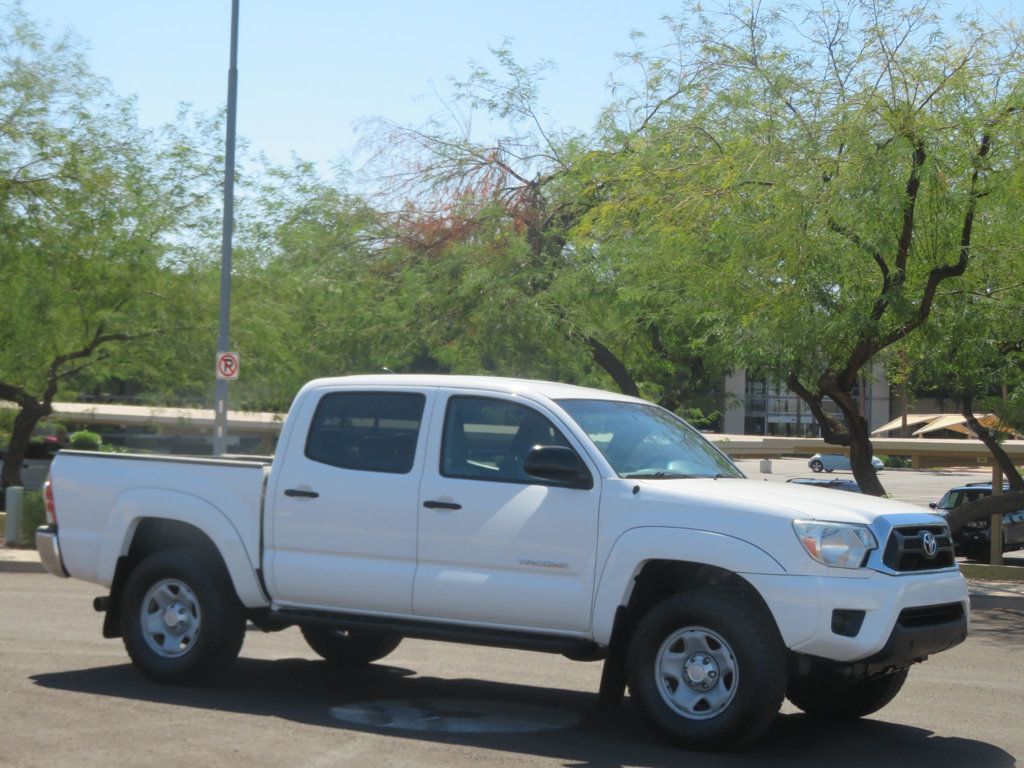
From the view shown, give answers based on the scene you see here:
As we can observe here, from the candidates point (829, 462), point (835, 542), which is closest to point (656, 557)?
point (835, 542)

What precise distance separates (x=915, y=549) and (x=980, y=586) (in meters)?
9.95

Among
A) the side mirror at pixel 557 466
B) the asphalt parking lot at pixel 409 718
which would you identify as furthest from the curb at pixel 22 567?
the side mirror at pixel 557 466

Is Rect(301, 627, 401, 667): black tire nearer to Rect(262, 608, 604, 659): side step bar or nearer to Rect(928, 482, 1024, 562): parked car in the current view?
Rect(262, 608, 604, 659): side step bar

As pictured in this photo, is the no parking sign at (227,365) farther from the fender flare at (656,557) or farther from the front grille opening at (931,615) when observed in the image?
the front grille opening at (931,615)

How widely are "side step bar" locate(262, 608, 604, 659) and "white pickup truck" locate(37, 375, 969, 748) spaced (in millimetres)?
12

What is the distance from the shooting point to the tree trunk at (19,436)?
22.2 m

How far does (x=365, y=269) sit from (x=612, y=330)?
5809 mm

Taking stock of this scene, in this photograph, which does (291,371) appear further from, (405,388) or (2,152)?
(405,388)

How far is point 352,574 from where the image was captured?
774cm

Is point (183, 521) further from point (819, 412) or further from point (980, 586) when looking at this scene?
point (819, 412)

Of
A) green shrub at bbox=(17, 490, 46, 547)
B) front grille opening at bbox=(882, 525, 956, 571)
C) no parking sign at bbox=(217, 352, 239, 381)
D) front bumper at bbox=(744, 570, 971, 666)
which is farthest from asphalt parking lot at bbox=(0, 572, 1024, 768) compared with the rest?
green shrub at bbox=(17, 490, 46, 547)

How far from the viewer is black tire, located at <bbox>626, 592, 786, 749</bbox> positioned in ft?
21.7

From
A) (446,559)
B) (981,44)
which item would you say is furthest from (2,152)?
(446,559)

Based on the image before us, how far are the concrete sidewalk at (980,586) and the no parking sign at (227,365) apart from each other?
3622mm
